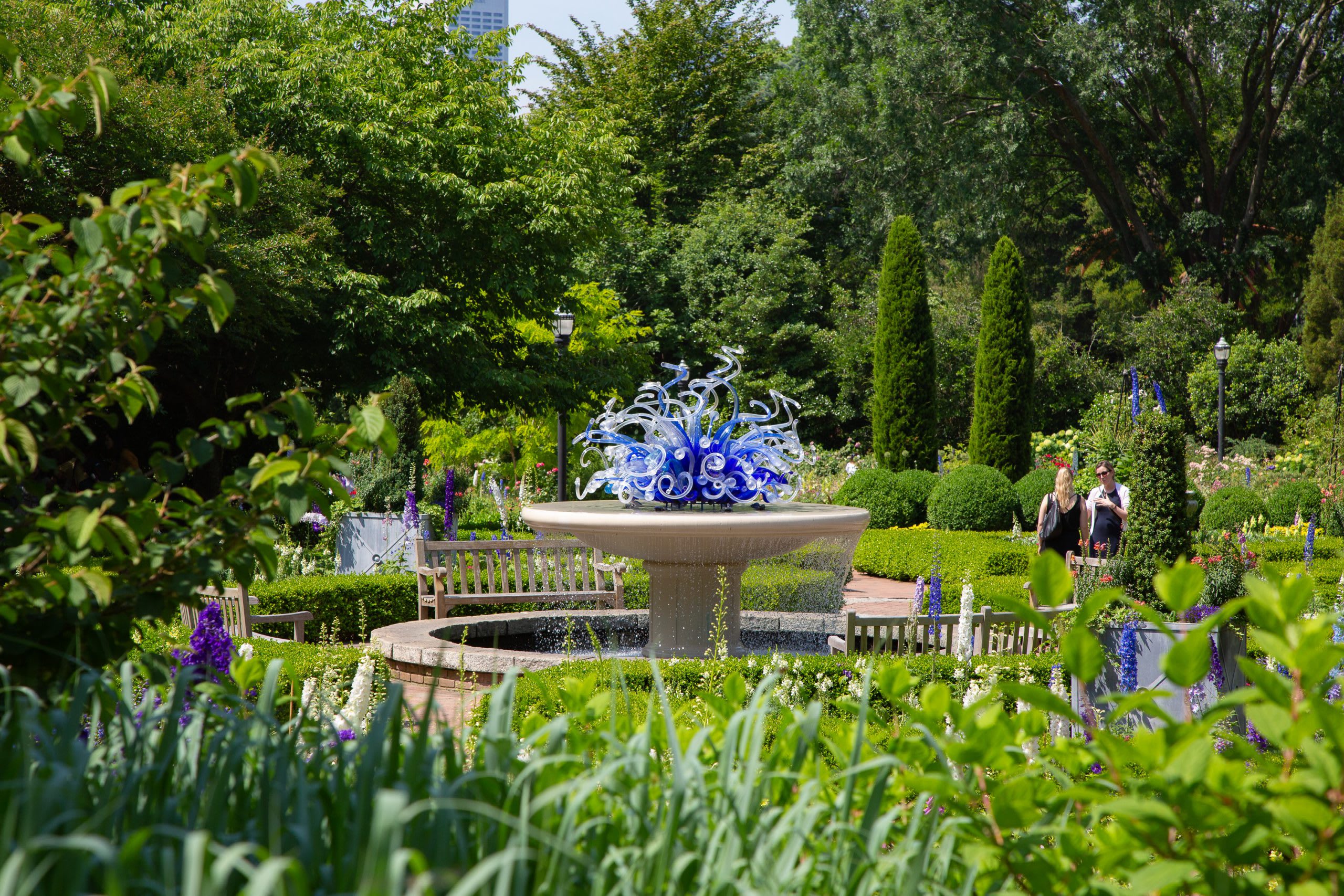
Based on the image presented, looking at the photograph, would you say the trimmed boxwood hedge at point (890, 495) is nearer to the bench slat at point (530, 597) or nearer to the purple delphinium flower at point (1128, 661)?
the bench slat at point (530, 597)

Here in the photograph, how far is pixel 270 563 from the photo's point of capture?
1922 millimetres

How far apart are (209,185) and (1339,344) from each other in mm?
24601

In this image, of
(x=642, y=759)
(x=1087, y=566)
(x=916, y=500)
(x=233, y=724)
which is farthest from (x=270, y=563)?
(x=916, y=500)

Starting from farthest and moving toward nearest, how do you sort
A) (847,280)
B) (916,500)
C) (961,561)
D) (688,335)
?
(847,280)
(688,335)
(916,500)
(961,561)

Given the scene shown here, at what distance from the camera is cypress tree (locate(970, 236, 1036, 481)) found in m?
19.0

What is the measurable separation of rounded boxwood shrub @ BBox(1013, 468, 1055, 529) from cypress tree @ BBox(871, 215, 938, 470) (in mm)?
4046

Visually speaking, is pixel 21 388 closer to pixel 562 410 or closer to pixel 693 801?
pixel 693 801

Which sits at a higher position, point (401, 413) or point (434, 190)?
point (434, 190)

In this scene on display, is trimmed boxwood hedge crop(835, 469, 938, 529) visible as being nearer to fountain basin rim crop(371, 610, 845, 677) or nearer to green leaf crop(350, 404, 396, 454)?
fountain basin rim crop(371, 610, 845, 677)

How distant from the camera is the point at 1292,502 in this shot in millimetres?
14289

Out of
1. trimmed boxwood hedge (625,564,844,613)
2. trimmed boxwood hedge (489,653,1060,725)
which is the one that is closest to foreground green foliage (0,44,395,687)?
trimmed boxwood hedge (489,653,1060,725)

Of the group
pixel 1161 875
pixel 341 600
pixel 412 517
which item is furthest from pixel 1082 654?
pixel 412 517

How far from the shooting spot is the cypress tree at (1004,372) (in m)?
19.0

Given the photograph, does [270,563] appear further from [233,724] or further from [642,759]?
[642,759]
